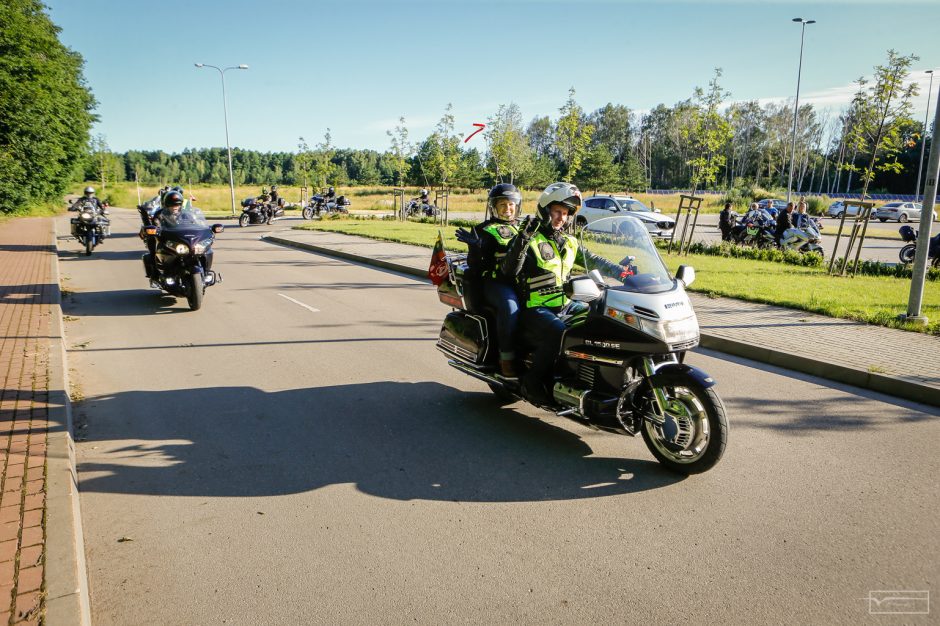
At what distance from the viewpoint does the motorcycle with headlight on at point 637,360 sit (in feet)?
13.0

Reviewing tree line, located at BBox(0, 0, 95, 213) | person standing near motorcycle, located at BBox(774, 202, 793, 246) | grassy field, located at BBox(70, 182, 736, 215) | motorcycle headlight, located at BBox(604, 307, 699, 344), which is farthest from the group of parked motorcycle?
tree line, located at BBox(0, 0, 95, 213)

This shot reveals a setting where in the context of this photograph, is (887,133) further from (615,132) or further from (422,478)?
(615,132)

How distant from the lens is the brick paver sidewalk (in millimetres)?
2809

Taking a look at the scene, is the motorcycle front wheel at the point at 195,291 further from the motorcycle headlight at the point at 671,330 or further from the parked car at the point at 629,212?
the parked car at the point at 629,212

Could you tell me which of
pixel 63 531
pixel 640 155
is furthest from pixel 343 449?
pixel 640 155

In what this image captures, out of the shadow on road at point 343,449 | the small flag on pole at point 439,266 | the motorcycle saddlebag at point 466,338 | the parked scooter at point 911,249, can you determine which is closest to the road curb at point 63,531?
the shadow on road at point 343,449

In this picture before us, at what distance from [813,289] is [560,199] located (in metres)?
8.40

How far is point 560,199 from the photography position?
4637 mm

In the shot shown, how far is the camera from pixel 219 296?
11.2 meters

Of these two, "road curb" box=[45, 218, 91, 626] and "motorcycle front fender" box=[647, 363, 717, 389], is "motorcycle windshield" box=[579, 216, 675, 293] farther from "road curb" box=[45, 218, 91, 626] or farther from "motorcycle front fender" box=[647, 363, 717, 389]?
"road curb" box=[45, 218, 91, 626]

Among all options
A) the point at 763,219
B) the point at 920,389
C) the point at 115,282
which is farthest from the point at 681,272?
the point at 763,219

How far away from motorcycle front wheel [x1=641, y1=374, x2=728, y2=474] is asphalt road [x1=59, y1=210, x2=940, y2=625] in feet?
0.48

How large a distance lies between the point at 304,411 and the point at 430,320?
385 centimetres

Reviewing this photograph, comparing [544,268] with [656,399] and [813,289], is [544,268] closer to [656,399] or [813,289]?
[656,399]
